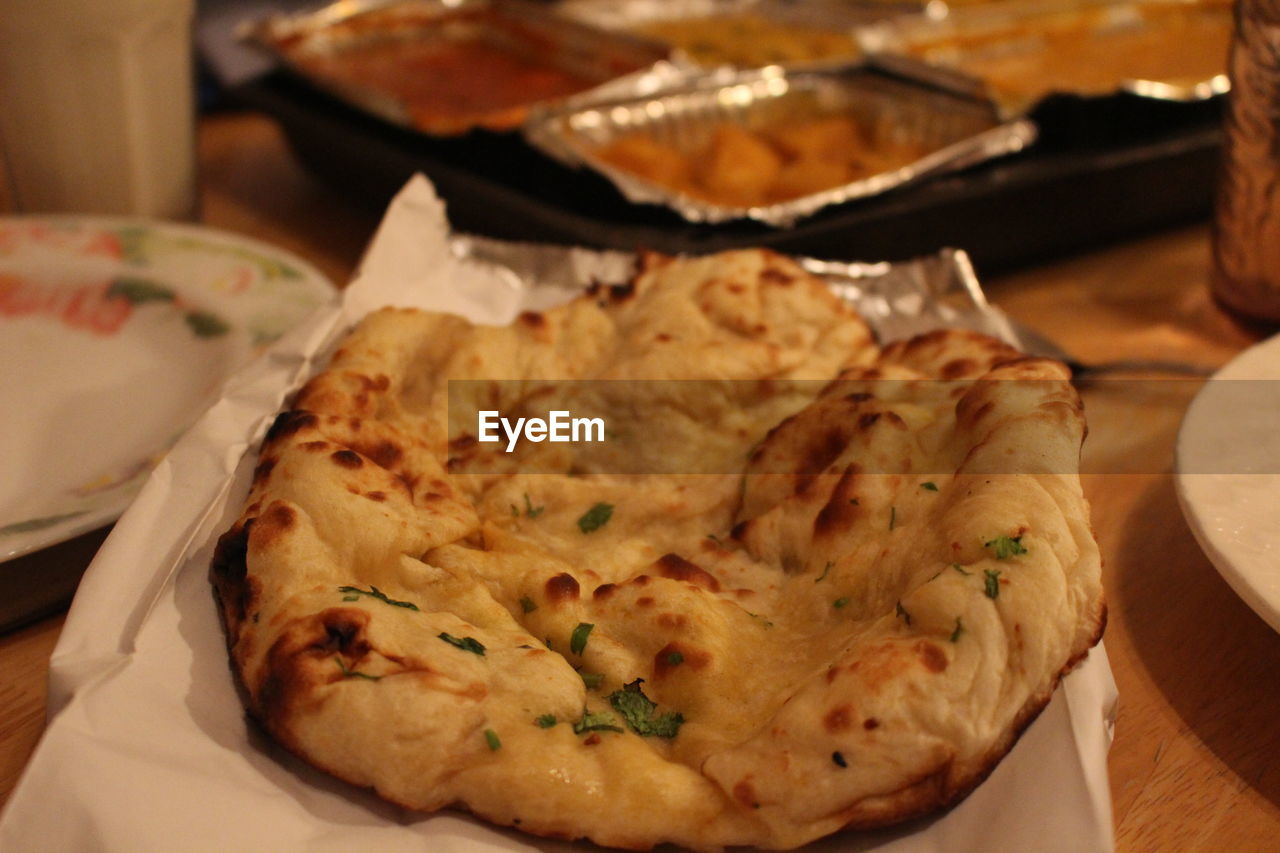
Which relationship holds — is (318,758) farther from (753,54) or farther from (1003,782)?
(753,54)

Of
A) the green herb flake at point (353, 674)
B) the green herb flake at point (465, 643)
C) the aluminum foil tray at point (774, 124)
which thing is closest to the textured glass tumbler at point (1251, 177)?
the aluminum foil tray at point (774, 124)

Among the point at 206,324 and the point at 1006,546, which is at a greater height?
the point at 1006,546

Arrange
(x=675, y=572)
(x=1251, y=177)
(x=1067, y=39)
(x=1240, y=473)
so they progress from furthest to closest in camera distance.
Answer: (x=1067, y=39) < (x=1251, y=177) < (x=1240, y=473) < (x=675, y=572)

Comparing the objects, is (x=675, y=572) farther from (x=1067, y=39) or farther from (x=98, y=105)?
(x=1067, y=39)

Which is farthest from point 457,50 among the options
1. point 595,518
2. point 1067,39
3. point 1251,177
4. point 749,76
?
point 595,518

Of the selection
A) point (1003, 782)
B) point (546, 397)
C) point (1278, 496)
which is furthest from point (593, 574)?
point (1278, 496)

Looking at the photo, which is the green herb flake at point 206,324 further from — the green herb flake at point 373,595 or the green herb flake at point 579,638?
the green herb flake at point 579,638

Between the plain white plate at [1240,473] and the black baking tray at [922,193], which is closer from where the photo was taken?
the plain white plate at [1240,473]
